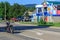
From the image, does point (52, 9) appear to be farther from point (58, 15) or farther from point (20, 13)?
point (20, 13)

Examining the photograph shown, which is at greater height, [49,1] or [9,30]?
[49,1]

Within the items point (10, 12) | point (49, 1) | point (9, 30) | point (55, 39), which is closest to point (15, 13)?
point (10, 12)

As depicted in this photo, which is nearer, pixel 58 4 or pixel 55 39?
pixel 55 39

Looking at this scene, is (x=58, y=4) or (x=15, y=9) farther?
(x=15, y=9)

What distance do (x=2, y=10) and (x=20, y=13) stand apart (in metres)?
8.73

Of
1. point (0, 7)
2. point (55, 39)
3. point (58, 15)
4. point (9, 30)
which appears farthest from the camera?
point (0, 7)

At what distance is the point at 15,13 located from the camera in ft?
396

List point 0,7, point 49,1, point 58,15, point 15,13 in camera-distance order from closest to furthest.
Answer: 1. point 58,15
2. point 49,1
3. point 15,13
4. point 0,7

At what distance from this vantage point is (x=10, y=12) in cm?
12156

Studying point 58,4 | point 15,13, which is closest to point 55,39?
point 58,4

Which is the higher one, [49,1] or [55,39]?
[49,1]

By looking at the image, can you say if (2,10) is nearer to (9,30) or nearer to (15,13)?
(15,13)

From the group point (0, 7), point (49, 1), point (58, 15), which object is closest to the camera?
point (58, 15)

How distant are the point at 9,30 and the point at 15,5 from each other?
9734 cm
